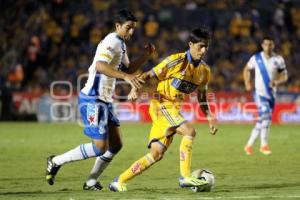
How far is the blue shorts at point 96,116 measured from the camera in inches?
391

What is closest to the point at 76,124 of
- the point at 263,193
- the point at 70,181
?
the point at 70,181

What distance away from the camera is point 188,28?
103 feet

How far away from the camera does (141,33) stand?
100ft

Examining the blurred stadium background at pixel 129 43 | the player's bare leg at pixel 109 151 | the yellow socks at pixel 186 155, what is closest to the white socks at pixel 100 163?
the player's bare leg at pixel 109 151

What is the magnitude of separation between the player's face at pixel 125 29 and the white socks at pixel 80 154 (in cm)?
150

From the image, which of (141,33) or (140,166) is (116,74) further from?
(141,33)

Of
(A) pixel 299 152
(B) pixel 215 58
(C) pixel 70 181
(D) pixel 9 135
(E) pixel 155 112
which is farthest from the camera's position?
(B) pixel 215 58

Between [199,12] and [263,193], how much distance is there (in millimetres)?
22205

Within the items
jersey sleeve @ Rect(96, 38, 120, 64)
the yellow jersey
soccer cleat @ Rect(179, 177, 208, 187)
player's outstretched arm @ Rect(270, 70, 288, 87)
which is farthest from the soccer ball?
player's outstretched arm @ Rect(270, 70, 288, 87)

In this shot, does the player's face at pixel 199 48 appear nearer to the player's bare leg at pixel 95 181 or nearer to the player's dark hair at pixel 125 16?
the player's dark hair at pixel 125 16

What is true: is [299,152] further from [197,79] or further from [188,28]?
[188,28]

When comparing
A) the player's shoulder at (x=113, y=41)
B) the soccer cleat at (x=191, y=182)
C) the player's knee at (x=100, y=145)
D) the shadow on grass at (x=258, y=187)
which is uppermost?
the player's shoulder at (x=113, y=41)

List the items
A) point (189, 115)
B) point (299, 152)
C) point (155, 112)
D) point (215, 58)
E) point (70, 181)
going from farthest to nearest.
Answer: point (215, 58), point (189, 115), point (299, 152), point (70, 181), point (155, 112)

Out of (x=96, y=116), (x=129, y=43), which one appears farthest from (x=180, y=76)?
(x=129, y=43)
